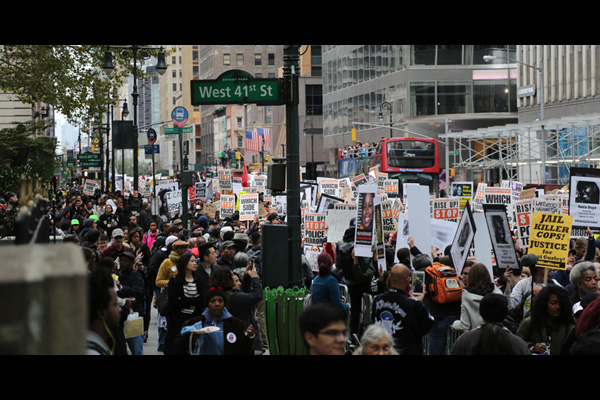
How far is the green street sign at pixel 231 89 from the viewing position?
36.0ft

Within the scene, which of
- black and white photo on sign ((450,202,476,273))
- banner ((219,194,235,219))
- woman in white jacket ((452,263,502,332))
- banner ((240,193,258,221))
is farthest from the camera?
banner ((219,194,235,219))

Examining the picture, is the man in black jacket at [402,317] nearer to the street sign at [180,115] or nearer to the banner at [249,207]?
the banner at [249,207]

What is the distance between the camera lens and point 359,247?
1169 cm

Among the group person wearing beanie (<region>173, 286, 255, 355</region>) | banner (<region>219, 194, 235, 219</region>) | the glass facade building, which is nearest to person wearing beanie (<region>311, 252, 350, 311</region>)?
person wearing beanie (<region>173, 286, 255, 355</region>)

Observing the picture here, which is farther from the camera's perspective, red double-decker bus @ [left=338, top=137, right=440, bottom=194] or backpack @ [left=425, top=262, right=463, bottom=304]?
red double-decker bus @ [left=338, top=137, right=440, bottom=194]

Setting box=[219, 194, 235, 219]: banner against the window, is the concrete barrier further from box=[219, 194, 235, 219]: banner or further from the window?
the window

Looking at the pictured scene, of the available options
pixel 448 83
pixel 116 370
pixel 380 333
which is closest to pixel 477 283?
pixel 380 333

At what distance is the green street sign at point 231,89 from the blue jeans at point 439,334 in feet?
12.1

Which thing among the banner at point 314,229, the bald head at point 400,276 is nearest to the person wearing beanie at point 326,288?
the bald head at point 400,276

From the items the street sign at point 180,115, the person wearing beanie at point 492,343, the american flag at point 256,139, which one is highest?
the american flag at point 256,139

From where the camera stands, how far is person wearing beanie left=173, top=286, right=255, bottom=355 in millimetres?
7336

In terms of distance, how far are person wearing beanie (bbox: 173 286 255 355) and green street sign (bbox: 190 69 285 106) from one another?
395cm
